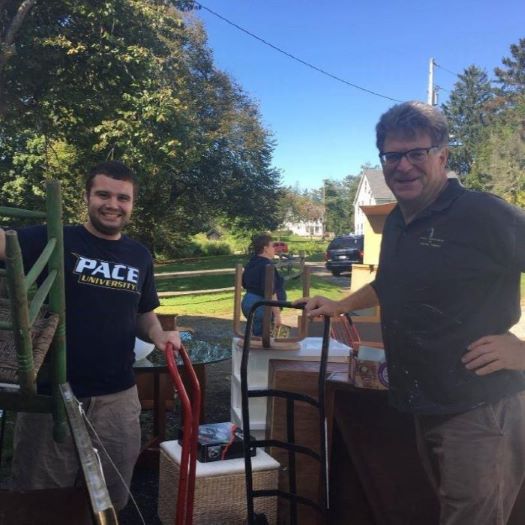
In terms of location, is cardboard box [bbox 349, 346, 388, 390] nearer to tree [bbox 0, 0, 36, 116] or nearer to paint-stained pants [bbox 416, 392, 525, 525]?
paint-stained pants [bbox 416, 392, 525, 525]

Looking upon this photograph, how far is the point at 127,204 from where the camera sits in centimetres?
254

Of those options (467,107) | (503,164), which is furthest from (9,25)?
(467,107)

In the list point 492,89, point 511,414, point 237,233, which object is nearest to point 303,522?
point 511,414

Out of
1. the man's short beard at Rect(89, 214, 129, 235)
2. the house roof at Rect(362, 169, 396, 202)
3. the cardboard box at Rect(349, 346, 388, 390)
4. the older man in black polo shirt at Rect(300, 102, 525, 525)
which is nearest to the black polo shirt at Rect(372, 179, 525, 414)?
the older man in black polo shirt at Rect(300, 102, 525, 525)

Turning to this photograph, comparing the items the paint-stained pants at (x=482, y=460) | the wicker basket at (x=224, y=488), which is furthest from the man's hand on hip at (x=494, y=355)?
the wicker basket at (x=224, y=488)

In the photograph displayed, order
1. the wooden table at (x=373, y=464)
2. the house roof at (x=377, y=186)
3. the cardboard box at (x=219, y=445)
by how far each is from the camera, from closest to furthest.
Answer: the wooden table at (x=373, y=464) < the cardboard box at (x=219, y=445) < the house roof at (x=377, y=186)

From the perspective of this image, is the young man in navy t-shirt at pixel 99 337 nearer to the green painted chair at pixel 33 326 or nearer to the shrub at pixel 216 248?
the green painted chair at pixel 33 326

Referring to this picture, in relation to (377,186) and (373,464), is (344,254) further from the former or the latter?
(377,186)

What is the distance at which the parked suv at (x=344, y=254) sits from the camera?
22.7 metres

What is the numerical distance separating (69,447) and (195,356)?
2.17 metres

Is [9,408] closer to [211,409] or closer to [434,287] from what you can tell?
[434,287]

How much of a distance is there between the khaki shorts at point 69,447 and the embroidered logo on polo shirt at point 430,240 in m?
1.45

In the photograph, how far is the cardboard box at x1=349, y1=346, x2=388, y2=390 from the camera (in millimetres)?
2555

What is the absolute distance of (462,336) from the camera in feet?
6.02
